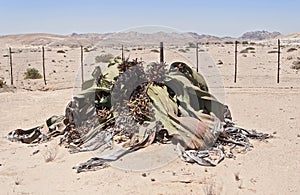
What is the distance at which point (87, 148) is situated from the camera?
7160 millimetres

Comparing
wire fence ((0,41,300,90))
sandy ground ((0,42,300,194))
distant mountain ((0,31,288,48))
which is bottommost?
sandy ground ((0,42,300,194))

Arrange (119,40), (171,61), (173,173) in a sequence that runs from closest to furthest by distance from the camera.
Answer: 1. (173,173)
2. (119,40)
3. (171,61)

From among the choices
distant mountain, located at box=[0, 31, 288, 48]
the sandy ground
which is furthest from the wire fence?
the sandy ground

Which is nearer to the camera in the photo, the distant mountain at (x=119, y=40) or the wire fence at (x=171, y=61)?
the distant mountain at (x=119, y=40)

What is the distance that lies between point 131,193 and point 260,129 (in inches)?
168

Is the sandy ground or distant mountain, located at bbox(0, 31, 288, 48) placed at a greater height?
distant mountain, located at bbox(0, 31, 288, 48)

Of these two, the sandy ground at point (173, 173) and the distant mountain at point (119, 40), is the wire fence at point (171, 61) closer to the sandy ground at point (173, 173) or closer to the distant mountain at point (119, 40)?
the distant mountain at point (119, 40)

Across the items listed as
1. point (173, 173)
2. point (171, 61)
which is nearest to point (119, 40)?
point (171, 61)

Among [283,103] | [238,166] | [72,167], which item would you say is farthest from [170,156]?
[283,103]

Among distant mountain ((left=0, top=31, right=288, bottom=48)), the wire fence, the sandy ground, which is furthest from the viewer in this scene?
the wire fence

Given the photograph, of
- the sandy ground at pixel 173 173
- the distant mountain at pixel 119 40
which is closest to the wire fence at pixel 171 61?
the distant mountain at pixel 119 40

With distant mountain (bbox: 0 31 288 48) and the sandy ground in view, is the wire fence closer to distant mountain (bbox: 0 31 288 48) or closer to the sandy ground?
distant mountain (bbox: 0 31 288 48)

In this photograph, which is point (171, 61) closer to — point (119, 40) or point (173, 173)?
point (119, 40)

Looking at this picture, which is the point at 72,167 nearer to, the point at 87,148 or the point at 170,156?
the point at 87,148
